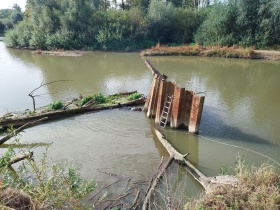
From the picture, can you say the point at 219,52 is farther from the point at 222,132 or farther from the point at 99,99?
the point at 222,132

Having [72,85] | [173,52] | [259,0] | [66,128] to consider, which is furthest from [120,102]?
[259,0]

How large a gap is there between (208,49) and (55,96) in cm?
2189

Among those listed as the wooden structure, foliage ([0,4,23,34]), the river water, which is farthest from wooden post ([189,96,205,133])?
foliage ([0,4,23,34])

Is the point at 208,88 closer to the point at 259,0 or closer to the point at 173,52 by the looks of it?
the point at 173,52

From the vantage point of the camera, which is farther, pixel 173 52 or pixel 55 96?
pixel 173 52

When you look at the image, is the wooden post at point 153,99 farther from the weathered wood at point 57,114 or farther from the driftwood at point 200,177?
the weathered wood at point 57,114

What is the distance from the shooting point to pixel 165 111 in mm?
11344

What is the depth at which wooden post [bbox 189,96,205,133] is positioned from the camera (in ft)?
32.4

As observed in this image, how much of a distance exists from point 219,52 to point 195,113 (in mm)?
23213

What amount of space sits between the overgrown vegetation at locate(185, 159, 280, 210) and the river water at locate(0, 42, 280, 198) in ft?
6.07

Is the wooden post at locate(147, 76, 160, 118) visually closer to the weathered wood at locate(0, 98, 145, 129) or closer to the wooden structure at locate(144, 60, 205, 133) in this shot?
the wooden structure at locate(144, 60, 205, 133)

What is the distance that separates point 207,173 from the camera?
8.23 metres

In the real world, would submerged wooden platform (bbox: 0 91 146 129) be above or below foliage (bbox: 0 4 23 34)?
below

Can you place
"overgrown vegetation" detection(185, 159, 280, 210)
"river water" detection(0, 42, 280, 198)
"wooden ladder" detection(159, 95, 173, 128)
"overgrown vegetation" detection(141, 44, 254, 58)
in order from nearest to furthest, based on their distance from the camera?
"overgrown vegetation" detection(185, 159, 280, 210) → "river water" detection(0, 42, 280, 198) → "wooden ladder" detection(159, 95, 173, 128) → "overgrown vegetation" detection(141, 44, 254, 58)
